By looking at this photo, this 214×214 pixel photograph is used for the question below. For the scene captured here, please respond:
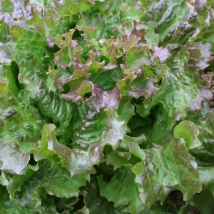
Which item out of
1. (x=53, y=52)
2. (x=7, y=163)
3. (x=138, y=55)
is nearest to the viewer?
(x=7, y=163)

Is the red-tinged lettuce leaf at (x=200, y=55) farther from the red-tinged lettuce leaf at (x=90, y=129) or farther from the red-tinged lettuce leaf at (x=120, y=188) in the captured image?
the red-tinged lettuce leaf at (x=120, y=188)

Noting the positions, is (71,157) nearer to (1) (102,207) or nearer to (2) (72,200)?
(2) (72,200)

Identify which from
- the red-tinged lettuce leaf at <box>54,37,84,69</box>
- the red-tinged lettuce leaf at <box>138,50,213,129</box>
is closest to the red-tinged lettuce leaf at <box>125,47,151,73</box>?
the red-tinged lettuce leaf at <box>138,50,213,129</box>

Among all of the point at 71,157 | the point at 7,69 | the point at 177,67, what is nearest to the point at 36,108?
the point at 7,69

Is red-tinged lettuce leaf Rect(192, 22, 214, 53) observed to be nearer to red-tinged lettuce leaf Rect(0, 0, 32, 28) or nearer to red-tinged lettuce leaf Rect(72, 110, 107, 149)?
red-tinged lettuce leaf Rect(72, 110, 107, 149)

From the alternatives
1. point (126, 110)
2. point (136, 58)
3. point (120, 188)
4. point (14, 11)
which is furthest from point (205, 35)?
point (14, 11)
